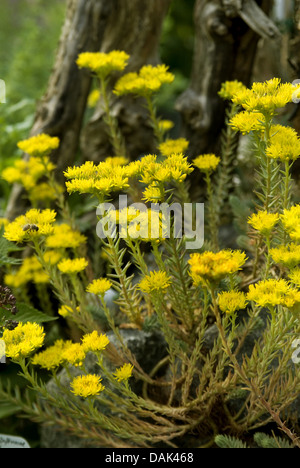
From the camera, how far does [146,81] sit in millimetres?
1141

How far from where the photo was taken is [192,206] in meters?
1.32

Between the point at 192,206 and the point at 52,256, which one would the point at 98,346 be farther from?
the point at 192,206

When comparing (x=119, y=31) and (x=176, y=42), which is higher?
(x=176, y=42)

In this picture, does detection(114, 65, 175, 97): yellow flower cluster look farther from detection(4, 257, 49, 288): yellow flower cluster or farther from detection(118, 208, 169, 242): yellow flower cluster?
detection(4, 257, 49, 288): yellow flower cluster

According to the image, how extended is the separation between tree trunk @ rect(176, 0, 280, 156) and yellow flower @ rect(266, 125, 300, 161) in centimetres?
58

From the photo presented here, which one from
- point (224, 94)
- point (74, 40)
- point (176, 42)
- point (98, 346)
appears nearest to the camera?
point (98, 346)

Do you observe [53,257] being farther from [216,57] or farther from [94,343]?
[216,57]

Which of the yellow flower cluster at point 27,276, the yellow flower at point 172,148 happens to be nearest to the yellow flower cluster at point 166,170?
the yellow flower at point 172,148

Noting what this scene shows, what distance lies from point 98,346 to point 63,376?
0.41 meters

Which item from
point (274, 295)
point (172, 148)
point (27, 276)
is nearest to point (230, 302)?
point (274, 295)

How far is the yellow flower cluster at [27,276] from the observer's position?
53.2 inches

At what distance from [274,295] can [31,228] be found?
18.0 inches

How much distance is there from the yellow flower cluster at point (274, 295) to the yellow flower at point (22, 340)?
0.37 meters
